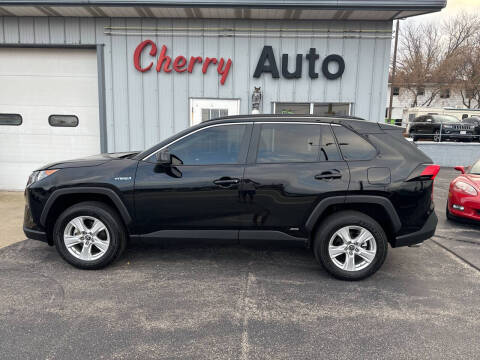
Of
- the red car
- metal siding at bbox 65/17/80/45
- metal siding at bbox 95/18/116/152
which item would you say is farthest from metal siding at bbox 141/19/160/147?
the red car

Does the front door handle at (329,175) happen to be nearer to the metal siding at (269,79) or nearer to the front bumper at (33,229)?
the front bumper at (33,229)

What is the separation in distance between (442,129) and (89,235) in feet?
53.2

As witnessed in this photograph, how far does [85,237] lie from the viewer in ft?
12.6

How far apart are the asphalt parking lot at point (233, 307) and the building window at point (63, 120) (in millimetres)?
4265

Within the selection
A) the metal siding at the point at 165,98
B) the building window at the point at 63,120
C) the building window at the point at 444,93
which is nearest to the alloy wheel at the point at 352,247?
the metal siding at the point at 165,98

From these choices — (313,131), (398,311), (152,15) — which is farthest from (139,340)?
(152,15)

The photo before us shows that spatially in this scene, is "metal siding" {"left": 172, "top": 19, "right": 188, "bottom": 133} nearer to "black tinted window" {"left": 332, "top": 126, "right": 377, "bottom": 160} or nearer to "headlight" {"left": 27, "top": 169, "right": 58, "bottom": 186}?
"headlight" {"left": 27, "top": 169, "right": 58, "bottom": 186}

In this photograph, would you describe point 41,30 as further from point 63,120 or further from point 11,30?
point 63,120

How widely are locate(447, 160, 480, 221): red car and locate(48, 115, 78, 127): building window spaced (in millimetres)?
7942

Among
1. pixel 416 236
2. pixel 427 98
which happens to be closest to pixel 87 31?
pixel 416 236

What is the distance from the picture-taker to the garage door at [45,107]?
25.6 feet

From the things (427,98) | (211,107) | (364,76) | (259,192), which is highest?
(427,98)

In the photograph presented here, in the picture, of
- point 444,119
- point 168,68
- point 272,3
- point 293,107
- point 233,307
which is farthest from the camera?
point 444,119

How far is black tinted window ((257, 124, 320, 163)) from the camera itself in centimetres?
374
